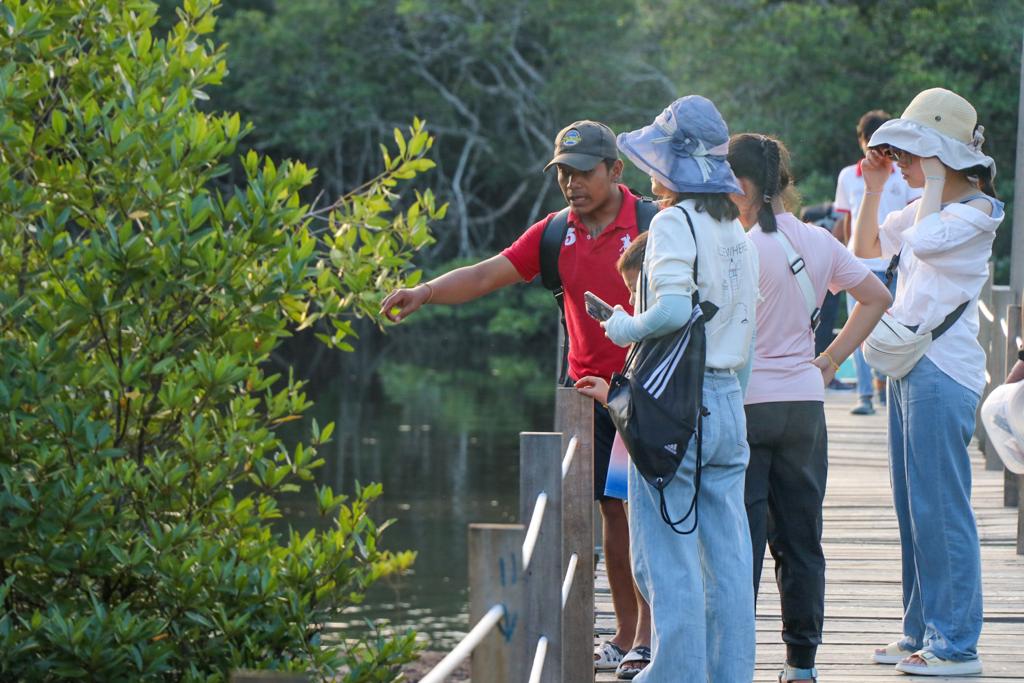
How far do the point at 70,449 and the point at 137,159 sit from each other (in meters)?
1.00

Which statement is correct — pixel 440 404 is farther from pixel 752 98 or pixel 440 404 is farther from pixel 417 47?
pixel 417 47

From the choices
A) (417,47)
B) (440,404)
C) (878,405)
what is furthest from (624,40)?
(878,405)

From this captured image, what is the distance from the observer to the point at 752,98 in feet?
93.4

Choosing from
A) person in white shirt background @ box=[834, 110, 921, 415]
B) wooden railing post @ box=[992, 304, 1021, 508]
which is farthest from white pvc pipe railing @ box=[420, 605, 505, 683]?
person in white shirt background @ box=[834, 110, 921, 415]

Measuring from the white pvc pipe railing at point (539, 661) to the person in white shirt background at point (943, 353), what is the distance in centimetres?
161

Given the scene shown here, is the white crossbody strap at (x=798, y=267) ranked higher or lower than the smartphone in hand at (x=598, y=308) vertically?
higher

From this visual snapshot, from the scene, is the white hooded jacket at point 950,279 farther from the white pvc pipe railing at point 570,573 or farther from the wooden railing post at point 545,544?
the wooden railing post at point 545,544

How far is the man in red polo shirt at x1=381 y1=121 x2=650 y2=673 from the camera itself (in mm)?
4449

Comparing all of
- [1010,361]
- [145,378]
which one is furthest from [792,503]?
[1010,361]

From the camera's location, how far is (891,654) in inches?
192

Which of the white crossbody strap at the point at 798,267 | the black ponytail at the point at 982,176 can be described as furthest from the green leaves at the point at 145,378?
the black ponytail at the point at 982,176

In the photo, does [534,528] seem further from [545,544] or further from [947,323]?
[947,323]

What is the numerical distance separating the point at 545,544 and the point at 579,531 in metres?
1.16

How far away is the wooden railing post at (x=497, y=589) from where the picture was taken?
2617 mm
